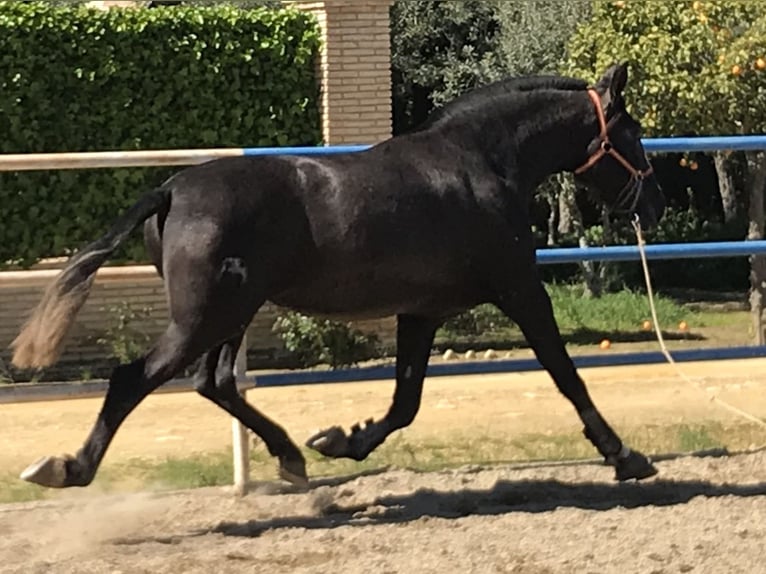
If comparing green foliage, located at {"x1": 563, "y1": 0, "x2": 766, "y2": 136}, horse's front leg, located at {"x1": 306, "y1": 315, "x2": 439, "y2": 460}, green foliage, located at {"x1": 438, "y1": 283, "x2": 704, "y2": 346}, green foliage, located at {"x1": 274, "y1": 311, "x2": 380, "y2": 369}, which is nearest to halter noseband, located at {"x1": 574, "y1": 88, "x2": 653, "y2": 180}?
horse's front leg, located at {"x1": 306, "y1": 315, "x2": 439, "y2": 460}

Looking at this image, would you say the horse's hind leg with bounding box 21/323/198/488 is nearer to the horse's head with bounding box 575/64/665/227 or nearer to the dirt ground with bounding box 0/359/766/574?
the dirt ground with bounding box 0/359/766/574

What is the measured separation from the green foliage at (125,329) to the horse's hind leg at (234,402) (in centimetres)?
631

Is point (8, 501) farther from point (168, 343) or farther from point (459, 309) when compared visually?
point (459, 309)

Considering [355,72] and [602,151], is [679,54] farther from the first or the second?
[602,151]

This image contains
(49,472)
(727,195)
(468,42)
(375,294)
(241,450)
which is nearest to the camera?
(49,472)

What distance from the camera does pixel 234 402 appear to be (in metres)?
→ 6.25

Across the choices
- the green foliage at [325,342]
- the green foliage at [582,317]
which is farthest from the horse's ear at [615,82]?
the green foliage at [582,317]

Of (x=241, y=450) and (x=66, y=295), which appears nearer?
(x=66, y=295)

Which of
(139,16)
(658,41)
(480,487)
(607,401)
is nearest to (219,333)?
(480,487)

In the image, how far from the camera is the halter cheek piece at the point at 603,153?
6.41 m

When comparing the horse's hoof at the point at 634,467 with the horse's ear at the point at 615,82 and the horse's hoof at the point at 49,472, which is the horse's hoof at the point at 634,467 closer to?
the horse's ear at the point at 615,82

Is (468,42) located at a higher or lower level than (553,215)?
higher

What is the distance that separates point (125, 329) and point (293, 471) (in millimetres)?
6524

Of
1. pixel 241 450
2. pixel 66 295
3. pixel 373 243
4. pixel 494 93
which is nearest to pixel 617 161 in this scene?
pixel 494 93
